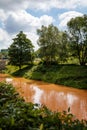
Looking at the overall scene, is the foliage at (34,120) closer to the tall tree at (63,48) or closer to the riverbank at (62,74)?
the riverbank at (62,74)

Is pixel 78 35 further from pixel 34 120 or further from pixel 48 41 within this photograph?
pixel 34 120

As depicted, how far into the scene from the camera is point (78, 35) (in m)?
40.6

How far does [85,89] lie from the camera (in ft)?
92.0

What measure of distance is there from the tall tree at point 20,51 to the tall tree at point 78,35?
12.6 metres

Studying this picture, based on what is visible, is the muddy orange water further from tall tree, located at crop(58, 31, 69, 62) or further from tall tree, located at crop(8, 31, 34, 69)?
tall tree, located at crop(8, 31, 34, 69)

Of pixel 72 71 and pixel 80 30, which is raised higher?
pixel 80 30

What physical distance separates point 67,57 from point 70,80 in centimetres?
1197

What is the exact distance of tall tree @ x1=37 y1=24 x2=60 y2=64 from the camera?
44781 millimetres

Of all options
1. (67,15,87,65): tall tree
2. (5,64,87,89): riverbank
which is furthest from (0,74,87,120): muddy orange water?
(67,15,87,65): tall tree

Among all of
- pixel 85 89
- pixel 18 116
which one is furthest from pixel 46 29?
pixel 18 116

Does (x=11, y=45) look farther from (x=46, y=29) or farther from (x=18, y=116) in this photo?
(x=18, y=116)

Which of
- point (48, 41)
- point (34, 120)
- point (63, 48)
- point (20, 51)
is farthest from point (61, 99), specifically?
point (20, 51)

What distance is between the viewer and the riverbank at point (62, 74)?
31.3m

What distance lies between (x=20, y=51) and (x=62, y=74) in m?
17.2
